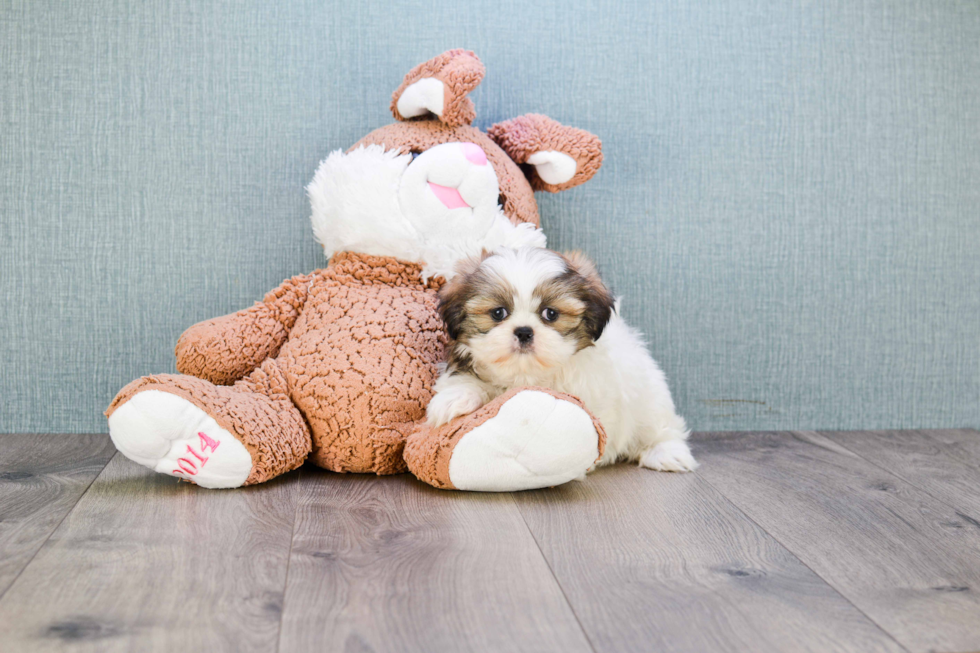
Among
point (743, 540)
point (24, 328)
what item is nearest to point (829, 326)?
point (743, 540)

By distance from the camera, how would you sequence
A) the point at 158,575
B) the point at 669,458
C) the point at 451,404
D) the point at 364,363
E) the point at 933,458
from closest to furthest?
the point at 158,575
the point at 451,404
the point at 364,363
the point at 669,458
the point at 933,458

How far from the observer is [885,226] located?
2164 millimetres

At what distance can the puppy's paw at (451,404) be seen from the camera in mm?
1466

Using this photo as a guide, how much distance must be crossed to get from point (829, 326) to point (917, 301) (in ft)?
0.84

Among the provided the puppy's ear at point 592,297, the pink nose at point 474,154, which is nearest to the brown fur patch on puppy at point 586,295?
the puppy's ear at point 592,297

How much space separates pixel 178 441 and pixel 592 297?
784 millimetres

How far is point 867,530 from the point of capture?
1.36 m

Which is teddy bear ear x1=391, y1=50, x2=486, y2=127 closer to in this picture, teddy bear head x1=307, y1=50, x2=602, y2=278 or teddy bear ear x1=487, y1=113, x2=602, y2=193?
teddy bear head x1=307, y1=50, x2=602, y2=278

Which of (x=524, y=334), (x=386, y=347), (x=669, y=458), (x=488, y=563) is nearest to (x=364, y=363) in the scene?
(x=386, y=347)

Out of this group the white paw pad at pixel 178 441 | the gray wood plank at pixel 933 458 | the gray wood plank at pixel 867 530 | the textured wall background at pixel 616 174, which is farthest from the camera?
the textured wall background at pixel 616 174

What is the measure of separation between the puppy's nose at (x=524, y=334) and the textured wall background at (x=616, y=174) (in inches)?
26.6

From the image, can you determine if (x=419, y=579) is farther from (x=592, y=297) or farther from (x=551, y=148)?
(x=551, y=148)

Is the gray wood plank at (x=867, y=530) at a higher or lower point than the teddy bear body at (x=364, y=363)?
lower

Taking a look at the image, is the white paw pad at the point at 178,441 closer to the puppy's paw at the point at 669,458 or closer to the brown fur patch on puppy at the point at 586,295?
the brown fur patch on puppy at the point at 586,295
